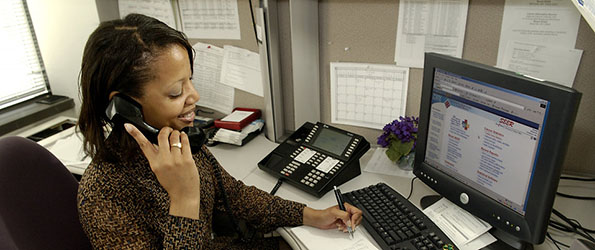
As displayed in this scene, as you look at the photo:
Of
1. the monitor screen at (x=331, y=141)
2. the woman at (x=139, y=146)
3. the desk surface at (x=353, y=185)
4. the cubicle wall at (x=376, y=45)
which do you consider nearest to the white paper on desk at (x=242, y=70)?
the cubicle wall at (x=376, y=45)

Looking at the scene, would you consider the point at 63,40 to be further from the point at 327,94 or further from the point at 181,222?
the point at 181,222

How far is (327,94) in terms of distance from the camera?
4.76 ft

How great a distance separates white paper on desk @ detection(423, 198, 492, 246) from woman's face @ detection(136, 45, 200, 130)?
0.63 meters

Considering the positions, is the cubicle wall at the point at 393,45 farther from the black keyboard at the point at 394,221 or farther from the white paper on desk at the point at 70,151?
the white paper on desk at the point at 70,151

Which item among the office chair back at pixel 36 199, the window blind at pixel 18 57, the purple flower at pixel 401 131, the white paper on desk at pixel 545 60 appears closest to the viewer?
the office chair back at pixel 36 199

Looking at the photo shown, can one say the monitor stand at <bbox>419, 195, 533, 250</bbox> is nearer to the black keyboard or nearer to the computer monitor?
the computer monitor

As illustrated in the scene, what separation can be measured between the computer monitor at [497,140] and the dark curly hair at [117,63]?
0.61m

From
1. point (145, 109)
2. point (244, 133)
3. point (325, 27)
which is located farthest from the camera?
point (244, 133)

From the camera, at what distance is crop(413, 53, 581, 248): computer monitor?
752 mm

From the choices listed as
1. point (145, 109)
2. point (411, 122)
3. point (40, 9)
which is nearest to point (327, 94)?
point (411, 122)

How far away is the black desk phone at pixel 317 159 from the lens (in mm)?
1156

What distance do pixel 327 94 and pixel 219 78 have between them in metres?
0.44

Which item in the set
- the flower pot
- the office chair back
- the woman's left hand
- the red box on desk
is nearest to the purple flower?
the flower pot

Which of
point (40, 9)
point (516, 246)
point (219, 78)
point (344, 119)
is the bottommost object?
point (516, 246)
